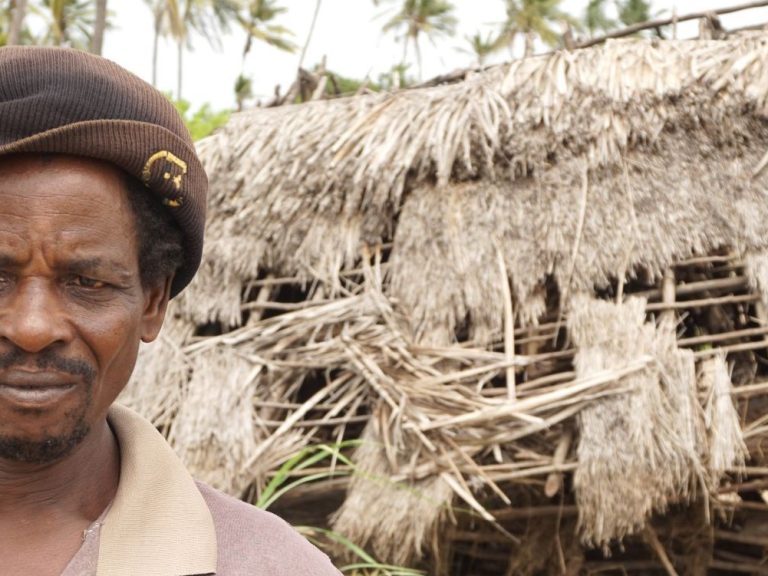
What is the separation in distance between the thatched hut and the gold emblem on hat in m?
3.51

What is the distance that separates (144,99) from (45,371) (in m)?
0.36

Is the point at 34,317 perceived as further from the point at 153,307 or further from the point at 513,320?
the point at 513,320

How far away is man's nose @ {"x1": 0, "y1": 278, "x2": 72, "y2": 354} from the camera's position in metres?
1.10

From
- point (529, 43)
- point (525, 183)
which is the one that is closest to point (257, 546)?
point (525, 183)

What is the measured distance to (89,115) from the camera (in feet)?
3.71

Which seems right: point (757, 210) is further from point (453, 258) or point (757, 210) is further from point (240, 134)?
point (240, 134)

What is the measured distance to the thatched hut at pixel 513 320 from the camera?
185 inches

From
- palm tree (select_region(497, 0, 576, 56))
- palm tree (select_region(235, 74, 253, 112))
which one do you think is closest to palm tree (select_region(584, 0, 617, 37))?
palm tree (select_region(497, 0, 576, 56))

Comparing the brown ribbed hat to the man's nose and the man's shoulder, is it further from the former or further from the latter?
the man's shoulder

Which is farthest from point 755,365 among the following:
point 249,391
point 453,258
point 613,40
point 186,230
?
point 186,230

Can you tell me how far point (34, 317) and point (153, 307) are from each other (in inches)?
8.9

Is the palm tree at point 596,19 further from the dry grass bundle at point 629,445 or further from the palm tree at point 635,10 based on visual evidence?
the dry grass bundle at point 629,445

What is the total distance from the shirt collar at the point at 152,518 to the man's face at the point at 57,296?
0.41ft

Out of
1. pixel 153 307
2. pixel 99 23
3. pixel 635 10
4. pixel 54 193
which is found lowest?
pixel 153 307
